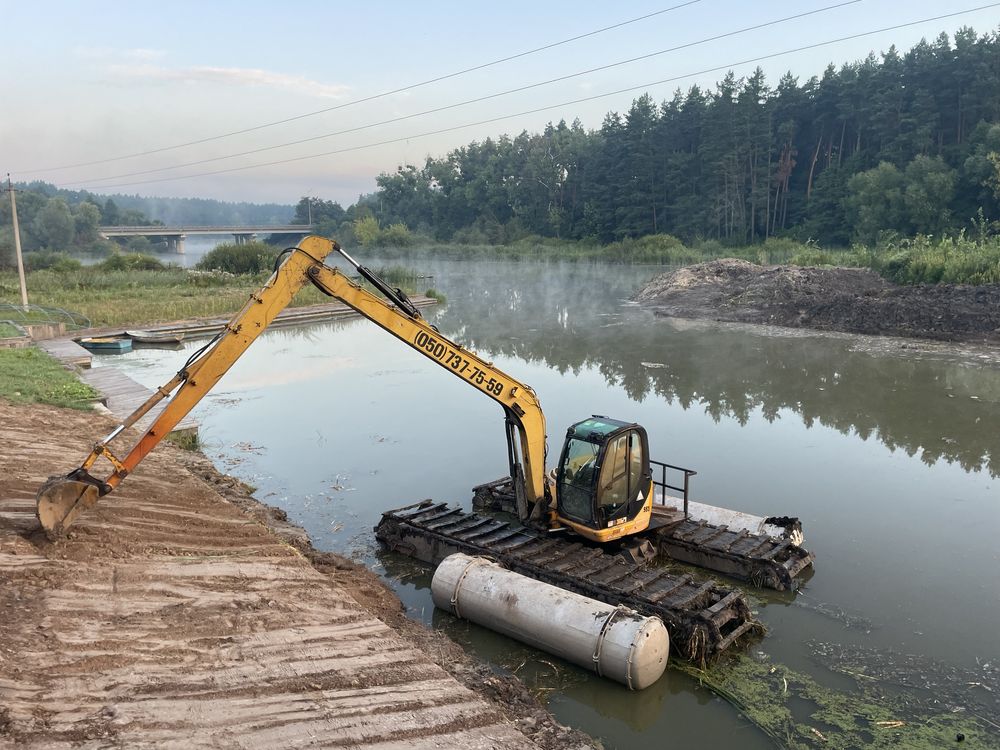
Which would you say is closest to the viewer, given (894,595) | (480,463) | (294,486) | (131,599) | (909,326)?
(131,599)

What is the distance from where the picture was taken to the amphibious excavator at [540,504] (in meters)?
8.68

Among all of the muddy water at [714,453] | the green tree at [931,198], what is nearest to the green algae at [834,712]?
the muddy water at [714,453]

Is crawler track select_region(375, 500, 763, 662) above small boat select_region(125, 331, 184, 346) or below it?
below

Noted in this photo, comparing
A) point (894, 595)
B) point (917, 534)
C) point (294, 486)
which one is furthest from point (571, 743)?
point (294, 486)

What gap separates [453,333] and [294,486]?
21.3 metres

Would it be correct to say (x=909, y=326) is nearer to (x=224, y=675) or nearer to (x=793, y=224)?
(x=224, y=675)

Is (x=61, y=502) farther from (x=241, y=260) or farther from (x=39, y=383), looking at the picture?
(x=241, y=260)

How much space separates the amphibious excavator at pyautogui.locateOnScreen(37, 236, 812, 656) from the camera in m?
8.68

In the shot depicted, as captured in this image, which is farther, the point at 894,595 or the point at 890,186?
the point at 890,186

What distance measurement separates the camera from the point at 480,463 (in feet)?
51.3

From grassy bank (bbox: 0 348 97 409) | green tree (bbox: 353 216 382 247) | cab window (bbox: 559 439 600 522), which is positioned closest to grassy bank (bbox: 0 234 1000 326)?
grassy bank (bbox: 0 348 97 409)

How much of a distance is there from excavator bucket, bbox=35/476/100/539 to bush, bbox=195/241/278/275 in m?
51.3

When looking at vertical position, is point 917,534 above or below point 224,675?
below

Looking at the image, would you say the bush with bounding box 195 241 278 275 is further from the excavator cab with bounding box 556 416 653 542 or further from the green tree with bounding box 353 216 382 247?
the excavator cab with bounding box 556 416 653 542
